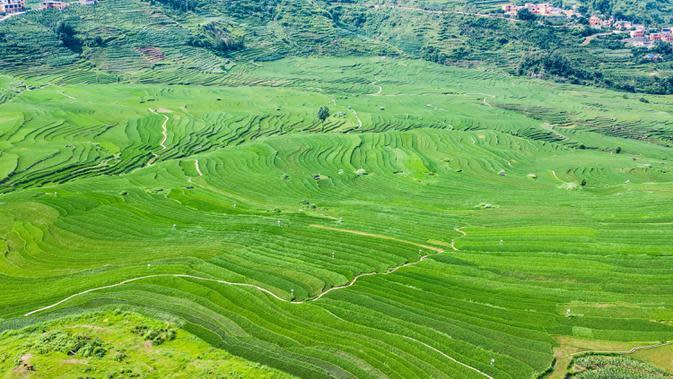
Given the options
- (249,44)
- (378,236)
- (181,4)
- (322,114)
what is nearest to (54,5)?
(181,4)

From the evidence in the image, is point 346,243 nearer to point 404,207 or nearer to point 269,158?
point 404,207

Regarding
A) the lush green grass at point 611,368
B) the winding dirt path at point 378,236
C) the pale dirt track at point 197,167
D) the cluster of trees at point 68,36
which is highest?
the cluster of trees at point 68,36

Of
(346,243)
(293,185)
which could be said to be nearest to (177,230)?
(346,243)

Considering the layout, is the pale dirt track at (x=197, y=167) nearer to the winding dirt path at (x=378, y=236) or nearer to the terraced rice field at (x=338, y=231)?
the terraced rice field at (x=338, y=231)

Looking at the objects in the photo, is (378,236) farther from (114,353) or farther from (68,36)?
(68,36)

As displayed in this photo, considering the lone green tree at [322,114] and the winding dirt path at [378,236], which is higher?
the winding dirt path at [378,236]

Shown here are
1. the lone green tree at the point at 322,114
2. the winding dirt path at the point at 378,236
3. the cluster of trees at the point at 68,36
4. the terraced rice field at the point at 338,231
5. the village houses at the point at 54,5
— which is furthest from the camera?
the village houses at the point at 54,5

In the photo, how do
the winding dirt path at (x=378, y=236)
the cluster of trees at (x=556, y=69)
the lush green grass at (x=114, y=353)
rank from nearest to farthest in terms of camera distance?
the lush green grass at (x=114, y=353) → the winding dirt path at (x=378, y=236) → the cluster of trees at (x=556, y=69)

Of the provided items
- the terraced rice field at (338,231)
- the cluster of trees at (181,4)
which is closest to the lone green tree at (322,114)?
the terraced rice field at (338,231)
